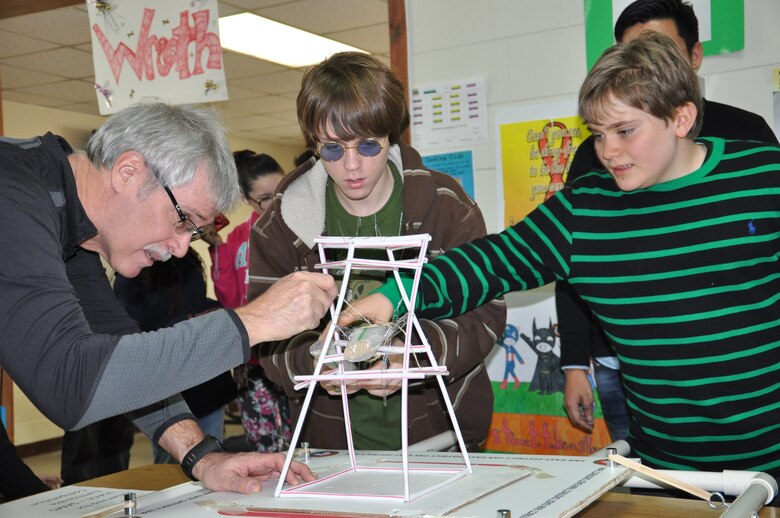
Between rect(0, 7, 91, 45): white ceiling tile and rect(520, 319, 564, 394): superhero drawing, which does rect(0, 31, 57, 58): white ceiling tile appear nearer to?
rect(0, 7, 91, 45): white ceiling tile

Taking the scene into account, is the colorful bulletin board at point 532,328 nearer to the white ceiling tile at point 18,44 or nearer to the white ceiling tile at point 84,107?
the white ceiling tile at point 18,44

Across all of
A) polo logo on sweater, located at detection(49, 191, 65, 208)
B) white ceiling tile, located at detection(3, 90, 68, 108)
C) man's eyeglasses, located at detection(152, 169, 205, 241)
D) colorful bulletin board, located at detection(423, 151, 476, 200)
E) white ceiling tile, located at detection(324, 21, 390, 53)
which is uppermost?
white ceiling tile, located at detection(324, 21, 390, 53)

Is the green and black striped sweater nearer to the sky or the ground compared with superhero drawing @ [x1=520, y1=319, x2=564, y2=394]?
nearer to the sky

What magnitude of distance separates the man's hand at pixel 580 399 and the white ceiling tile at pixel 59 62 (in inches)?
182

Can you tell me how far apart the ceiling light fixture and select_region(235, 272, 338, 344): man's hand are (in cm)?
410

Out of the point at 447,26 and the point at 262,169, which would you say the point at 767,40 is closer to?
the point at 447,26

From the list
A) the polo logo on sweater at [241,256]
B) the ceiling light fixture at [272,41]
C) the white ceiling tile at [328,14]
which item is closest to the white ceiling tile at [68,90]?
the ceiling light fixture at [272,41]

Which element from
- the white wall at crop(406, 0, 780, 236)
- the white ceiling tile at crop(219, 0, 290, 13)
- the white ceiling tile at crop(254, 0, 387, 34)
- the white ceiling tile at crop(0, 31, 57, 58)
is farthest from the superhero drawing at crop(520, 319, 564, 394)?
the white ceiling tile at crop(0, 31, 57, 58)

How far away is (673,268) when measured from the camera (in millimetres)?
1437

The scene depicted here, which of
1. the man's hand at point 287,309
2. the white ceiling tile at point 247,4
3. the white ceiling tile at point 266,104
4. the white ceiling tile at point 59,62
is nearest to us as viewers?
the man's hand at point 287,309

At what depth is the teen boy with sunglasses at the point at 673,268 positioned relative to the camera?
1.39m

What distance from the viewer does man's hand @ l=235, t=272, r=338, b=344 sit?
1202mm

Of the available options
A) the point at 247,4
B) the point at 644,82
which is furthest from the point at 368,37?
the point at 644,82

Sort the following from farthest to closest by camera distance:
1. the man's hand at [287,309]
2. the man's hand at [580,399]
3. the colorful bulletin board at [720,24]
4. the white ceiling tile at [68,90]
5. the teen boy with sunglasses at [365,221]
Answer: the white ceiling tile at [68,90], the colorful bulletin board at [720,24], the man's hand at [580,399], the teen boy with sunglasses at [365,221], the man's hand at [287,309]
